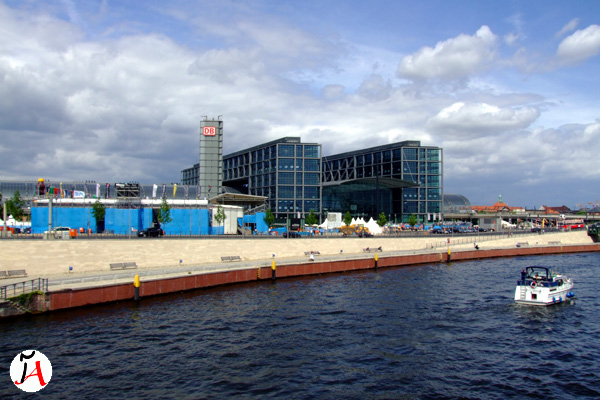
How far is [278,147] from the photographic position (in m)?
153

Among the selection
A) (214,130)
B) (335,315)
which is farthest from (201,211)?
(335,315)

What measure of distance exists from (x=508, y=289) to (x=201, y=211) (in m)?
55.8

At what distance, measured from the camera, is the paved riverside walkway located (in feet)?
150

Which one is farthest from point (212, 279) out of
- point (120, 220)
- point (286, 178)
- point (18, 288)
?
point (286, 178)

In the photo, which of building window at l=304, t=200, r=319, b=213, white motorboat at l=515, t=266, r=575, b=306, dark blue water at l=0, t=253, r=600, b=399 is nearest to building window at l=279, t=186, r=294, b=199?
building window at l=304, t=200, r=319, b=213

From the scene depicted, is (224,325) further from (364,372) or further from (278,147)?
(278,147)

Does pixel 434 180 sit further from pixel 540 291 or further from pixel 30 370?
pixel 30 370

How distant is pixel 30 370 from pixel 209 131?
102 metres

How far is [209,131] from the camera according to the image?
112 metres

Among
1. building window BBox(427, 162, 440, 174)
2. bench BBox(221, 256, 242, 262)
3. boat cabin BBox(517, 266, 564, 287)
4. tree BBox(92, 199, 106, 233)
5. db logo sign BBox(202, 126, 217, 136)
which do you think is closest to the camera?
boat cabin BBox(517, 266, 564, 287)

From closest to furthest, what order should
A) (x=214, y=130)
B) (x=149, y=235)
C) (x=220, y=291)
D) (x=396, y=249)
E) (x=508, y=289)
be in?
(x=220, y=291) → (x=508, y=289) → (x=149, y=235) → (x=396, y=249) → (x=214, y=130)

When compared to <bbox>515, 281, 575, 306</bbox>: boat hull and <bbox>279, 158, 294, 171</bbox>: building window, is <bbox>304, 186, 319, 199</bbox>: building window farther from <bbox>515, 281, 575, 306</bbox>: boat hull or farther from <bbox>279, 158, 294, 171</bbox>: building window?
<bbox>515, 281, 575, 306</bbox>: boat hull

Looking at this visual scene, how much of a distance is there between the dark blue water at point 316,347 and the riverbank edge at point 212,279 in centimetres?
110

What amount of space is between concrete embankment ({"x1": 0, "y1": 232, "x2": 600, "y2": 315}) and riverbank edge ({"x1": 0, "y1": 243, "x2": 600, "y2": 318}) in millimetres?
68
